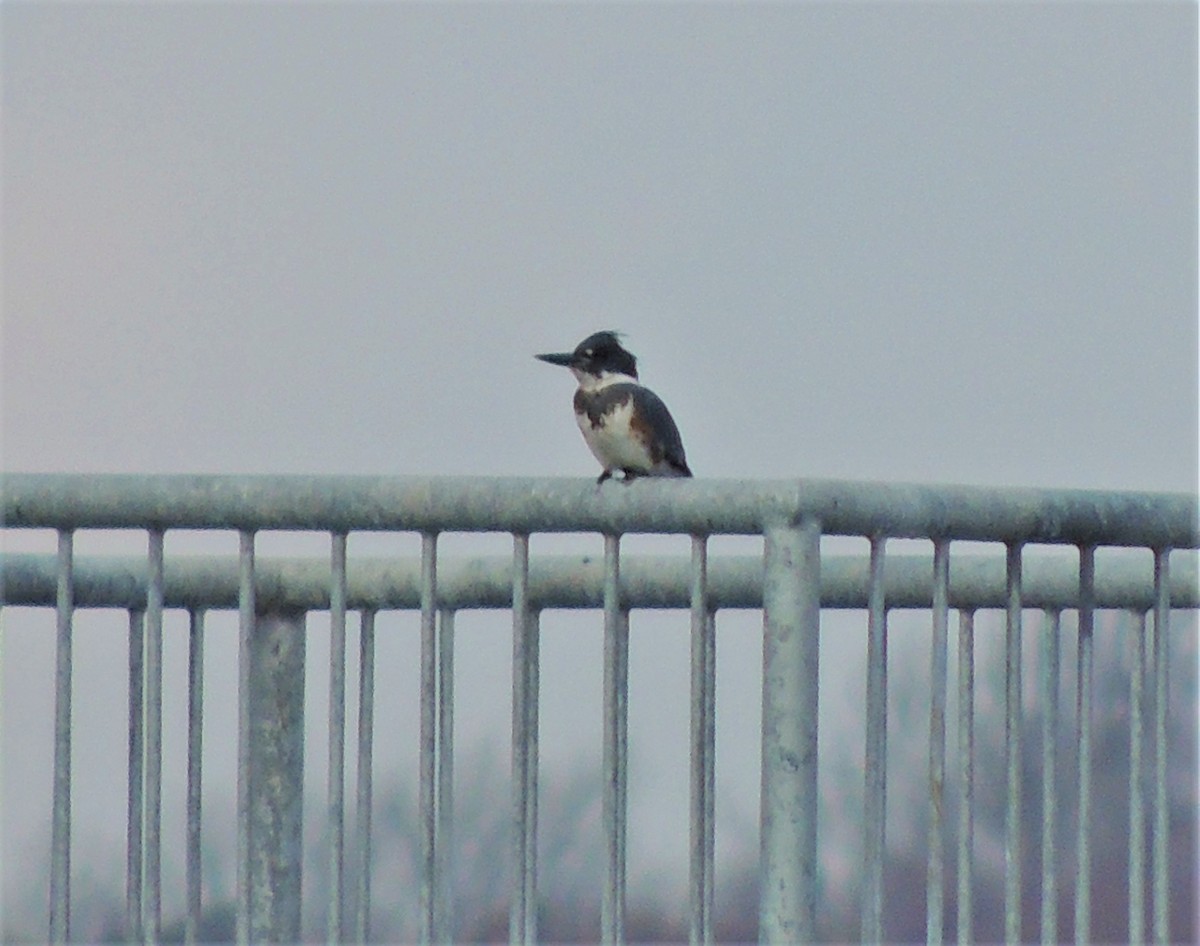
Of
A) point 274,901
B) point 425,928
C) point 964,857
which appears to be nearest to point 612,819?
point 425,928

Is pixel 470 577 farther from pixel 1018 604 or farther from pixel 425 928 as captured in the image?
pixel 1018 604

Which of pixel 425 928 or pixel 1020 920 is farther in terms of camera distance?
pixel 1020 920

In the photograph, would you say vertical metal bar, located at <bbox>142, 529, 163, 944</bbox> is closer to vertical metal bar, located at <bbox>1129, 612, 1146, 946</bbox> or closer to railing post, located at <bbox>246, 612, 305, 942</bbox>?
railing post, located at <bbox>246, 612, 305, 942</bbox>

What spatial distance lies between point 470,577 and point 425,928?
715 mm

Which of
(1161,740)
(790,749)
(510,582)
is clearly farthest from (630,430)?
(790,749)

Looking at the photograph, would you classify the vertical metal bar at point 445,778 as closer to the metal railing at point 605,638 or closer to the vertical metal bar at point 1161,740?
the metal railing at point 605,638

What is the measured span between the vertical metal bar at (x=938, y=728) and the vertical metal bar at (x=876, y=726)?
0.12 m

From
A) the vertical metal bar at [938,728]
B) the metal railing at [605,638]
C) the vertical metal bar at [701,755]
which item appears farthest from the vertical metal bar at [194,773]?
the vertical metal bar at [938,728]

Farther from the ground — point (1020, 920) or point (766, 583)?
point (766, 583)

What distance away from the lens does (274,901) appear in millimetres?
3518

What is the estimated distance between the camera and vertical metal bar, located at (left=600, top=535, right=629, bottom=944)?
9.86 ft

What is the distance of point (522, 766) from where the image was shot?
10.0 feet

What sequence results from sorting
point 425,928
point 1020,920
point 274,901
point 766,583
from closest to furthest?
point 766,583 < point 425,928 < point 1020,920 < point 274,901

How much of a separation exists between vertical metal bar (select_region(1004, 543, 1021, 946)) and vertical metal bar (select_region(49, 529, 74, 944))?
143 cm
